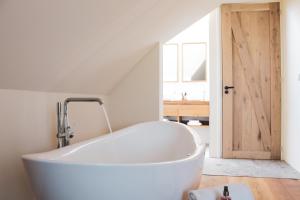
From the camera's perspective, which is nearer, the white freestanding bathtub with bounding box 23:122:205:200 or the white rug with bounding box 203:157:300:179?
the white freestanding bathtub with bounding box 23:122:205:200

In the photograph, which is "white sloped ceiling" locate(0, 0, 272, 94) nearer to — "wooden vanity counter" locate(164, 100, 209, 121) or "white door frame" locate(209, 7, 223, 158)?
"white door frame" locate(209, 7, 223, 158)

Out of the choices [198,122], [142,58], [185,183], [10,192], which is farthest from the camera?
[198,122]

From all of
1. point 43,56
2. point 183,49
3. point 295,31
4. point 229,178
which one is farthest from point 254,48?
point 43,56

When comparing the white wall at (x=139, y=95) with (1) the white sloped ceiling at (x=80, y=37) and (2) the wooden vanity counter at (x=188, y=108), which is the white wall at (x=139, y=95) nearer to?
(1) the white sloped ceiling at (x=80, y=37)

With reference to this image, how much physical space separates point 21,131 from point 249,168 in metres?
2.56

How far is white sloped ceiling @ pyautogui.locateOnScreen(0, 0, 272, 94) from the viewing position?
1.26m

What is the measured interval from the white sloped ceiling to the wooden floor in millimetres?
1408

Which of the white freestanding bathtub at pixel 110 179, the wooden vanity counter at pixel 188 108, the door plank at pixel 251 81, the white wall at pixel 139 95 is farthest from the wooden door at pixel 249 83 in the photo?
the white freestanding bathtub at pixel 110 179

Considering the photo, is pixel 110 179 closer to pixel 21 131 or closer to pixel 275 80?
pixel 21 131

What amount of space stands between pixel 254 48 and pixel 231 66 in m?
0.38

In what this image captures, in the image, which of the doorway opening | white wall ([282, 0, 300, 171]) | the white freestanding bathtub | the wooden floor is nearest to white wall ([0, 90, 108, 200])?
the white freestanding bathtub

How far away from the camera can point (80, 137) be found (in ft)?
8.32

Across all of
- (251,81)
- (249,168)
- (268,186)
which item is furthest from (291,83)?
(268,186)

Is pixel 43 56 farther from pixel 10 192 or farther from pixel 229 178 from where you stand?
pixel 229 178
